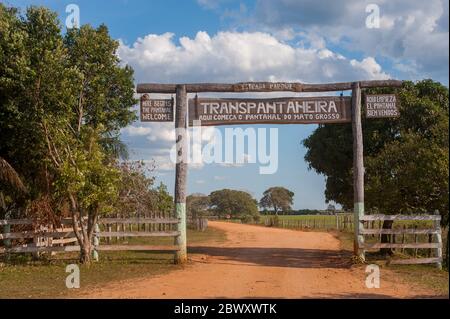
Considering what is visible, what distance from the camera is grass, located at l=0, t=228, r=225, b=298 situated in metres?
11.7

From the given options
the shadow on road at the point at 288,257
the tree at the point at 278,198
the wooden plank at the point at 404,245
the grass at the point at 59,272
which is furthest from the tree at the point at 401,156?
the tree at the point at 278,198

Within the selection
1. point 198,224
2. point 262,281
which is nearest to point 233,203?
point 198,224

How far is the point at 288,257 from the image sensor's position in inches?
720

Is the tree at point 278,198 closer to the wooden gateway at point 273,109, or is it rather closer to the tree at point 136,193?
the tree at point 136,193

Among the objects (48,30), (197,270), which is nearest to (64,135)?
(48,30)

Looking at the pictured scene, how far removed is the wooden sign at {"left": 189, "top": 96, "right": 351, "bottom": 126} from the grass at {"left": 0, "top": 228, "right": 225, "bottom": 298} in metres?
4.59

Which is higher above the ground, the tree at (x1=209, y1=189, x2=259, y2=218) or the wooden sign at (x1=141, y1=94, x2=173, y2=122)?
the wooden sign at (x1=141, y1=94, x2=173, y2=122)

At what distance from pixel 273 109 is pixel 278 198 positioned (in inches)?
3113

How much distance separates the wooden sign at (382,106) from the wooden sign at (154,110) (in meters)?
6.04

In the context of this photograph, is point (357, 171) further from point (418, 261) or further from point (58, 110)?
point (58, 110)

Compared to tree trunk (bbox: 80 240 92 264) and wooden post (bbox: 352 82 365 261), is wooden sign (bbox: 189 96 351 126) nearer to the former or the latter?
wooden post (bbox: 352 82 365 261)

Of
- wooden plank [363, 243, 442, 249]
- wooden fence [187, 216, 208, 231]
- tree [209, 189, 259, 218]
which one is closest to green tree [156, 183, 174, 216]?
wooden fence [187, 216, 208, 231]

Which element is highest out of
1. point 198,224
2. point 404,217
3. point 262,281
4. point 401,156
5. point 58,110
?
point 58,110
